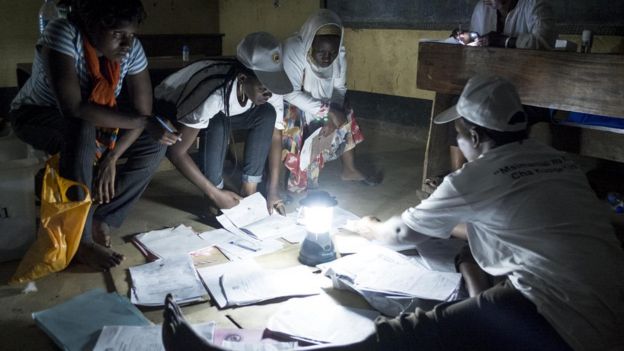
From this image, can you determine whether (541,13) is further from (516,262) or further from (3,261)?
(3,261)

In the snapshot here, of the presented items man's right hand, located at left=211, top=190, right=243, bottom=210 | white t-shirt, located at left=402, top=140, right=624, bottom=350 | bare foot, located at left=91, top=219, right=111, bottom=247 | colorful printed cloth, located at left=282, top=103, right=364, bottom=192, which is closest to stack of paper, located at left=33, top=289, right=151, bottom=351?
bare foot, located at left=91, top=219, right=111, bottom=247

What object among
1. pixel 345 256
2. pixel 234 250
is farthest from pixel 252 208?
pixel 345 256

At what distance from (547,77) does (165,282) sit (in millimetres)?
1648

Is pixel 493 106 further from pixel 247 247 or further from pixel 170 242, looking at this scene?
pixel 170 242

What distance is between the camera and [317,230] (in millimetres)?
2084

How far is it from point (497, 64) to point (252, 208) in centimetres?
129

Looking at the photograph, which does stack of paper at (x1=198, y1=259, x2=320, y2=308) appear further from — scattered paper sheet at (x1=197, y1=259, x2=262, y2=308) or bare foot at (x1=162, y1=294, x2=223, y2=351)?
bare foot at (x1=162, y1=294, x2=223, y2=351)

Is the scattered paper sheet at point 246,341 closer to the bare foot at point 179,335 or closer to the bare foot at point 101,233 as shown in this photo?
the bare foot at point 179,335

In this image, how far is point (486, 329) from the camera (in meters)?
1.27

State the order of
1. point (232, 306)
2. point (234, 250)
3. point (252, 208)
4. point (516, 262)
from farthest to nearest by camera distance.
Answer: point (252, 208) → point (234, 250) → point (232, 306) → point (516, 262)

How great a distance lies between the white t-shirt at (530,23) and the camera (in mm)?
2631

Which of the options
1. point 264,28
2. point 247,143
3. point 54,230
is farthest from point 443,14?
point 54,230

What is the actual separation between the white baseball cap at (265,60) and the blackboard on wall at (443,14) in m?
2.16

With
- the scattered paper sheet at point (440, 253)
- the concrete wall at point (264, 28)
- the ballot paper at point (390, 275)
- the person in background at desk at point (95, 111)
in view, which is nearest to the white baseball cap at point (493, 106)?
the ballot paper at point (390, 275)
